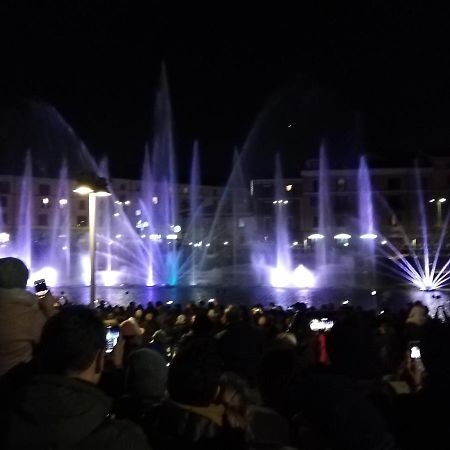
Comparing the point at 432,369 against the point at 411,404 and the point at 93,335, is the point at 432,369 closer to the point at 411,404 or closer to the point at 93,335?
the point at 411,404

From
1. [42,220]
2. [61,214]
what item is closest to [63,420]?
[61,214]

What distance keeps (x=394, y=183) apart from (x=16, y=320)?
2832 inches

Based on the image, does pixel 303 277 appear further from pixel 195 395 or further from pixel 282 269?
pixel 195 395

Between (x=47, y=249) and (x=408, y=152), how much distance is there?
40.6 metres

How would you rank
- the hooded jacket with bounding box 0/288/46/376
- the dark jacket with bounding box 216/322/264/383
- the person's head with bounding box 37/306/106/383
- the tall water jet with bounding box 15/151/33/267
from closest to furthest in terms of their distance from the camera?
the person's head with bounding box 37/306/106/383
the hooded jacket with bounding box 0/288/46/376
the dark jacket with bounding box 216/322/264/383
the tall water jet with bounding box 15/151/33/267

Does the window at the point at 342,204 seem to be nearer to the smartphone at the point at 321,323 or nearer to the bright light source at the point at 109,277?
the bright light source at the point at 109,277

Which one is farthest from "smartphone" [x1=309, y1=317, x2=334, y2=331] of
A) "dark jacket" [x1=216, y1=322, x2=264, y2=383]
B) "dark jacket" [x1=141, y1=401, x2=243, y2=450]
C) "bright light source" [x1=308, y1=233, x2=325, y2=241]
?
"bright light source" [x1=308, y1=233, x2=325, y2=241]

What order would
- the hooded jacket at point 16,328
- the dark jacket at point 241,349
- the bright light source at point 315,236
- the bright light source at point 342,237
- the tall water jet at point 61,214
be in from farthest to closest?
the tall water jet at point 61,214, the bright light source at point 342,237, the bright light source at point 315,236, the dark jacket at point 241,349, the hooded jacket at point 16,328

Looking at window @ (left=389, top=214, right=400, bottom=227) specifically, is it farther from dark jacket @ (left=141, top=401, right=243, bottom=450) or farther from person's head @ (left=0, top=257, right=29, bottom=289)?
dark jacket @ (left=141, top=401, right=243, bottom=450)

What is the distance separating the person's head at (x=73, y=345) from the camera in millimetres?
2723

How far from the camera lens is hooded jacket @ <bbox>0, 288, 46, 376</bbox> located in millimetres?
3689

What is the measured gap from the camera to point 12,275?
13.1 ft

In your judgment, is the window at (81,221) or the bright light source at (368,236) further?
the window at (81,221)

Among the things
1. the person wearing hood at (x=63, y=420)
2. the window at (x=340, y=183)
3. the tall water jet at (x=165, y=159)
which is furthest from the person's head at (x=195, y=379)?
the window at (x=340, y=183)
